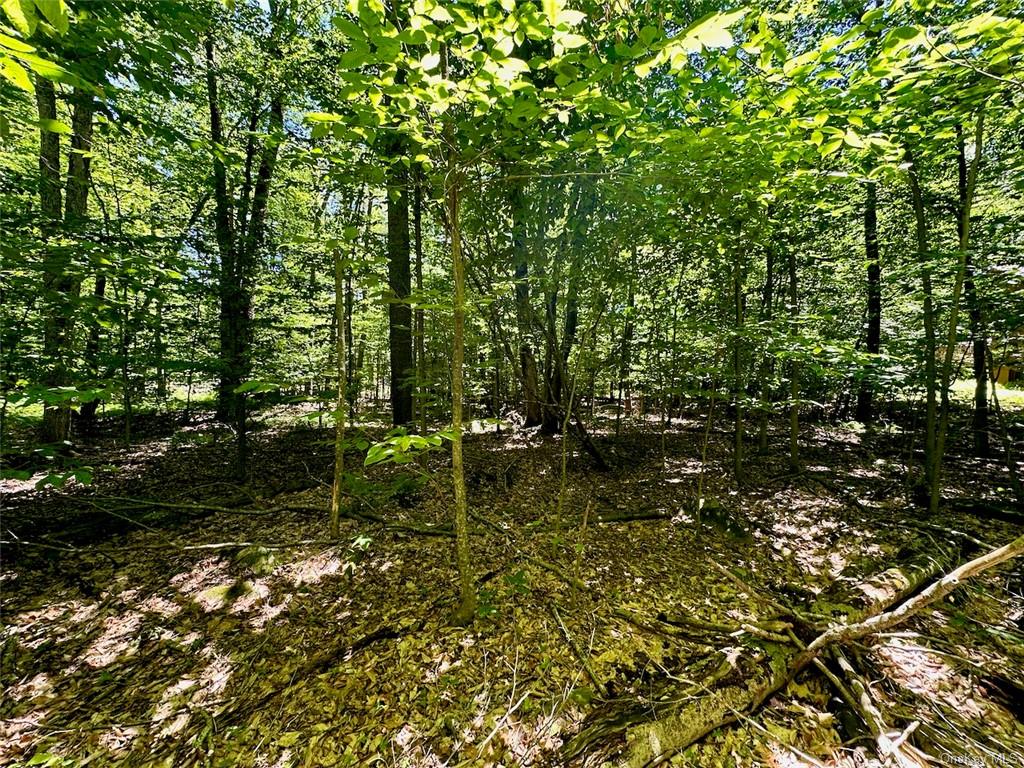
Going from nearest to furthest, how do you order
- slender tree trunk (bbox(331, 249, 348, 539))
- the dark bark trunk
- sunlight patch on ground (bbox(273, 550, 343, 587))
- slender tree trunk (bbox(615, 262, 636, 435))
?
the dark bark trunk
slender tree trunk (bbox(331, 249, 348, 539))
sunlight patch on ground (bbox(273, 550, 343, 587))
slender tree trunk (bbox(615, 262, 636, 435))

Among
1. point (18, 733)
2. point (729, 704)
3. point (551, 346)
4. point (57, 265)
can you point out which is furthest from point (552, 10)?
point (551, 346)

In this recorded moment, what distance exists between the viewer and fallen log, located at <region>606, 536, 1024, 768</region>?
211 cm

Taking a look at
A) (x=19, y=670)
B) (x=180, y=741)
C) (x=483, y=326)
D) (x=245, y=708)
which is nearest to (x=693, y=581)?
(x=245, y=708)

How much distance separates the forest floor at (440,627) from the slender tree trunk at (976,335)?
6.94 ft

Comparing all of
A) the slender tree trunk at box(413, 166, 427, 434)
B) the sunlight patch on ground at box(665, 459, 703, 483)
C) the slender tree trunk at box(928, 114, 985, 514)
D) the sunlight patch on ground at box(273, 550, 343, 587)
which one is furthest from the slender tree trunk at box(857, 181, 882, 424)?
the sunlight patch on ground at box(273, 550, 343, 587)

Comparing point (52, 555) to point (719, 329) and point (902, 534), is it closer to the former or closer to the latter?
point (719, 329)

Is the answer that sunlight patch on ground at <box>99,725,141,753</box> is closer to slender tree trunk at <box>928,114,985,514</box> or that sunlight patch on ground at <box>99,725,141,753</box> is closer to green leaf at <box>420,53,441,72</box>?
green leaf at <box>420,53,441,72</box>

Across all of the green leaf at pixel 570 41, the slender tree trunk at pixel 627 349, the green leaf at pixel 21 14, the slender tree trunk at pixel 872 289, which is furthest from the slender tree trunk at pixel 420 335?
the slender tree trunk at pixel 872 289

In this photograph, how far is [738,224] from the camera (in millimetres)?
4957

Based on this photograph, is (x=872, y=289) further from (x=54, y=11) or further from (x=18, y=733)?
(x=18, y=733)

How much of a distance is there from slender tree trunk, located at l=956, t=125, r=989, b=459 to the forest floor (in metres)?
2.11

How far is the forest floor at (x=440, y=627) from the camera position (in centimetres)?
226

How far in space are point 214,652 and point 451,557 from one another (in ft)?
6.42

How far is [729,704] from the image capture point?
237cm
